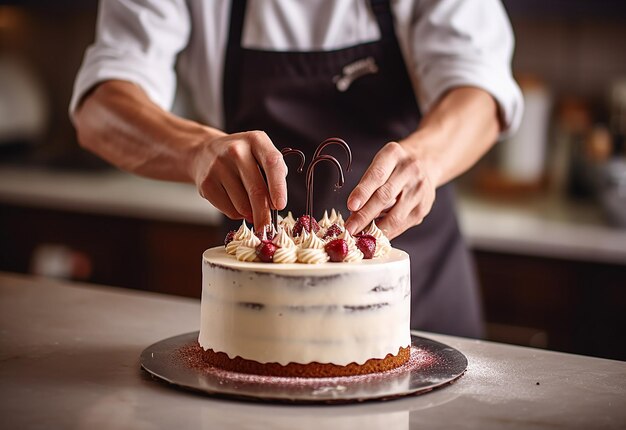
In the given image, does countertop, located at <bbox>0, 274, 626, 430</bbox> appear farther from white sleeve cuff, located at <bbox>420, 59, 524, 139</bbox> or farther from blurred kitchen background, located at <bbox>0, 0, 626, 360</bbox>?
blurred kitchen background, located at <bbox>0, 0, 626, 360</bbox>

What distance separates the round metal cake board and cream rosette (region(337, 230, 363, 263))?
17cm

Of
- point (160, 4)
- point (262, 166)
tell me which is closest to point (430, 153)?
point (262, 166)

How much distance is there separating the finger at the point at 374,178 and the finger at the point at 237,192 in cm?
17

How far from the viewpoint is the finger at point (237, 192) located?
1.47 meters

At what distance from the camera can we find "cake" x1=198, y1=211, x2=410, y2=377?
4.43 feet

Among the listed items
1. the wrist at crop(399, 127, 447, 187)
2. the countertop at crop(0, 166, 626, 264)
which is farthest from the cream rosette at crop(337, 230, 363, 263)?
the countertop at crop(0, 166, 626, 264)

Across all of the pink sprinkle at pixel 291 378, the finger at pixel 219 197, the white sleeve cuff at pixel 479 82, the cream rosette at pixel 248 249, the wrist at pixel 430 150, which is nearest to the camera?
the pink sprinkle at pixel 291 378

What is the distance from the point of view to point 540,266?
2.74 meters

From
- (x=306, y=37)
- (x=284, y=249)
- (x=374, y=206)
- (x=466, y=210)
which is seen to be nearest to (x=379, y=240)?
(x=374, y=206)

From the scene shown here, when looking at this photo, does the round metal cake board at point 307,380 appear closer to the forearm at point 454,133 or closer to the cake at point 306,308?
the cake at point 306,308

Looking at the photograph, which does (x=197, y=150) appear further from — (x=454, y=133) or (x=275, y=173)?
(x=454, y=133)

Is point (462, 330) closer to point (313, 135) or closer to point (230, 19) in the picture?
point (313, 135)

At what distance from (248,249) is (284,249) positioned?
0.19 ft

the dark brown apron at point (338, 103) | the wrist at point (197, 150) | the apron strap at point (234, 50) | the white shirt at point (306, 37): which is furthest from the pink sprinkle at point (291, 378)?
the apron strap at point (234, 50)
